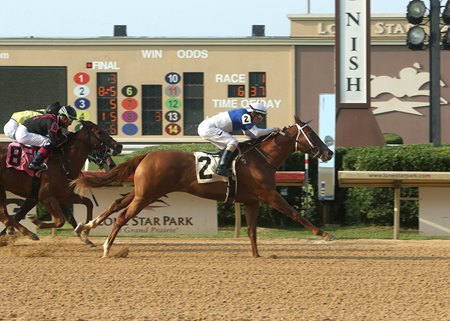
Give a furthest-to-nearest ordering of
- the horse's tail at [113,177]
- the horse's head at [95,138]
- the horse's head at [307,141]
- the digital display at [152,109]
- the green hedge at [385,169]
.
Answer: the digital display at [152,109]
the green hedge at [385,169]
the horse's head at [95,138]
the horse's head at [307,141]
the horse's tail at [113,177]

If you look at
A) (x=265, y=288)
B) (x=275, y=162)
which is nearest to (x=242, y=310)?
(x=265, y=288)

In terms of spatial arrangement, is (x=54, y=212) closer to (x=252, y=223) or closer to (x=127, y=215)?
(x=127, y=215)

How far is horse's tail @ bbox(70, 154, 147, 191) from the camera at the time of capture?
10.4 m

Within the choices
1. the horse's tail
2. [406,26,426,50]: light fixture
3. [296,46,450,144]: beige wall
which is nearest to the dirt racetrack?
the horse's tail

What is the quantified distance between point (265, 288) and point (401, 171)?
5800mm

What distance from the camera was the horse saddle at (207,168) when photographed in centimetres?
1021

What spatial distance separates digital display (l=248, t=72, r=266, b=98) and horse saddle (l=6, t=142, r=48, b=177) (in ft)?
54.1

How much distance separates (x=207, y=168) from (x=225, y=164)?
213 millimetres

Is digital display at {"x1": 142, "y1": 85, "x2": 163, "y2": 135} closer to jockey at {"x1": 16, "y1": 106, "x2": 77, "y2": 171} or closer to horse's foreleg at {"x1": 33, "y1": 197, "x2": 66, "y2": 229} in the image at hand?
jockey at {"x1": 16, "y1": 106, "x2": 77, "y2": 171}

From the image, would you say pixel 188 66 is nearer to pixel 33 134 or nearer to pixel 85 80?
pixel 85 80

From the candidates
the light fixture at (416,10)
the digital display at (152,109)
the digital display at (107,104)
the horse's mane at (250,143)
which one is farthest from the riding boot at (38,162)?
the digital display at (152,109)

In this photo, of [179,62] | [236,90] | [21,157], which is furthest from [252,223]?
[179,62]

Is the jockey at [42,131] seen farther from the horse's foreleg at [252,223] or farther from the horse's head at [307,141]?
the horse's head at [307,141]

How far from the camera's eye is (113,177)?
413 inches
